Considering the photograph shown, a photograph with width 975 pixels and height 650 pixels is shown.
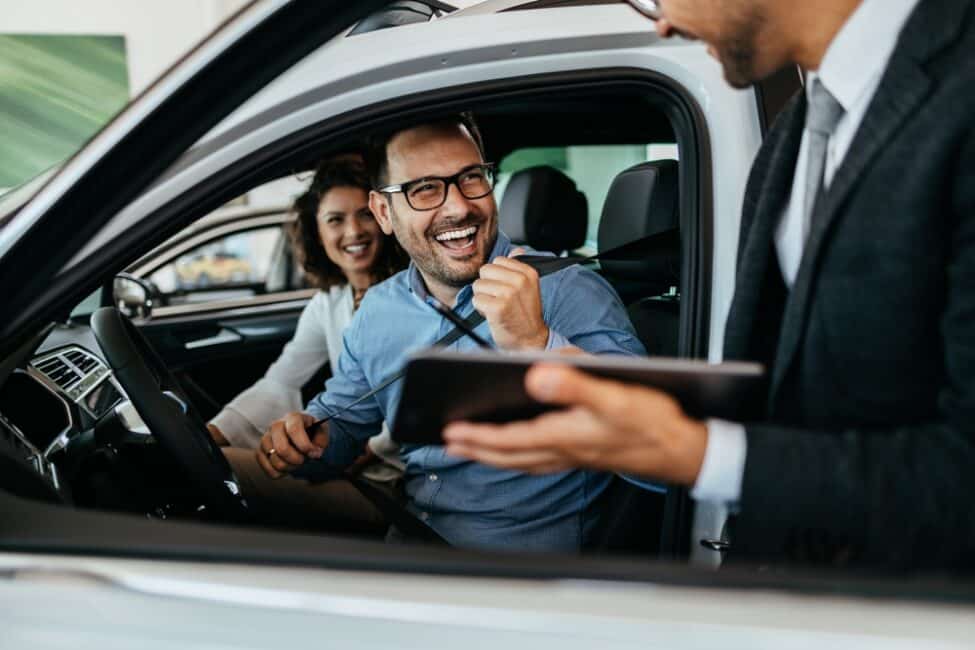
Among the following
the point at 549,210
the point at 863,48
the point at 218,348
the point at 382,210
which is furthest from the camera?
the point at 218,348

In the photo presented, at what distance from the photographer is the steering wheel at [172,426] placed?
1.44 m

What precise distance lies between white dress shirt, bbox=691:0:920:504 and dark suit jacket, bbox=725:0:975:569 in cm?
2

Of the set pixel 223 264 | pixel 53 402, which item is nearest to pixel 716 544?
pixel 53 402

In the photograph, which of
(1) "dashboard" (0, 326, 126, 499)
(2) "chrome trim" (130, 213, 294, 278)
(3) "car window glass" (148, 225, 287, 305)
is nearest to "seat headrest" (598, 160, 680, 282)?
(1) "dashboard" (0, 326, 126, 499)

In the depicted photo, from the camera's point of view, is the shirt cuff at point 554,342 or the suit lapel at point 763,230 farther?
the shirt cuff at point 554,342

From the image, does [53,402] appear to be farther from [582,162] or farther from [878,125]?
[582,162]

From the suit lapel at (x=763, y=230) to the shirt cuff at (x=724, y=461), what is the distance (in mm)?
260

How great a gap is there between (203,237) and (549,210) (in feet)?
6.21

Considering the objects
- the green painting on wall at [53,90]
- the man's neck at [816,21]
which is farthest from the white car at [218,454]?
the green painting on wall at [53,90]

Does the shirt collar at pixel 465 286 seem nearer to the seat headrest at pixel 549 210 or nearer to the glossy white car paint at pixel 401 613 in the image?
the seat headrest at pixel 549 210

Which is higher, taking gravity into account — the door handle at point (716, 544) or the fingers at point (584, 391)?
the fingers at point (584, 391)

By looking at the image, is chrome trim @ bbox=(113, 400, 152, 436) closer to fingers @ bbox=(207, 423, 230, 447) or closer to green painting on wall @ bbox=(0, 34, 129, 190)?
fingers @ bbox=(207, 423, 230, 447)

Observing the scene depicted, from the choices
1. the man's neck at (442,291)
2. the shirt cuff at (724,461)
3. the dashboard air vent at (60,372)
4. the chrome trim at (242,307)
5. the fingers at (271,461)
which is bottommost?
the fingers at (271,461)

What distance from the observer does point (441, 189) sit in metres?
1.84
